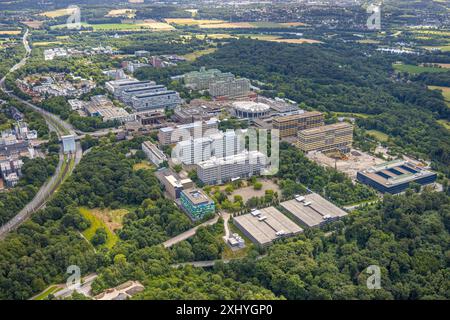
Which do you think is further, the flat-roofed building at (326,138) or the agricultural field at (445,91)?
the agricultural field at (445,91)

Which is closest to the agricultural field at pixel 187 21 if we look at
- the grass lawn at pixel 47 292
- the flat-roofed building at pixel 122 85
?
the flat-roofed building at pixel 122 85

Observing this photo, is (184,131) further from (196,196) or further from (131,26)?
(131,26)

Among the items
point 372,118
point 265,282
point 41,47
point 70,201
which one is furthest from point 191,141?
point 41,47

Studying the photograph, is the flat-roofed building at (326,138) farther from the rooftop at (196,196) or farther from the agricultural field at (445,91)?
the agricultural field at (445,91)

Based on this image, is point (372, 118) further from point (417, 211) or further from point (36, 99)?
point (36, 99)

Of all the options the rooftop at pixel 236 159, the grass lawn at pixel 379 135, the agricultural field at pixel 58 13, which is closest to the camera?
the rooftop at pixel 236 159

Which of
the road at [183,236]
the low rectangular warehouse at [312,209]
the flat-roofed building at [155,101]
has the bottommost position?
the road at [183,236]

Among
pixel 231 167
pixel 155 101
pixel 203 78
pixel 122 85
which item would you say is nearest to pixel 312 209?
pixel 231 167
